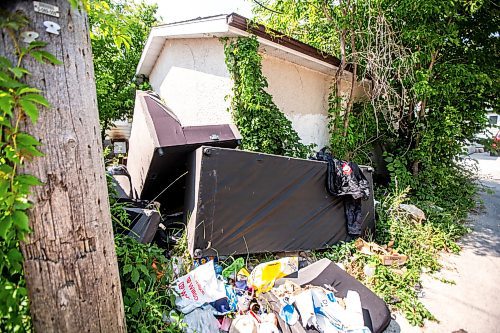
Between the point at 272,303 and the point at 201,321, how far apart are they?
65 cm

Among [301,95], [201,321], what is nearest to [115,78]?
[301,95]

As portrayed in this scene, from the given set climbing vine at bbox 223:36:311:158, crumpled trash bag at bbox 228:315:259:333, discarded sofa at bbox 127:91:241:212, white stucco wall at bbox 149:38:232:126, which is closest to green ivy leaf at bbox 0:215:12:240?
crumpled trash bag at bbox 228:315:259:333

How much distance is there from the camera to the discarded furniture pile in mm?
2434

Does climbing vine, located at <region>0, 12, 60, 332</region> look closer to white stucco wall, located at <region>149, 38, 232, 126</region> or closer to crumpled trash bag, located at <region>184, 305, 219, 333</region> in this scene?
crumpled trash bag, located at <region>184, 305, 219, 333</region>

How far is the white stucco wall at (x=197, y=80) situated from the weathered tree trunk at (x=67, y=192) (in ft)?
12.8

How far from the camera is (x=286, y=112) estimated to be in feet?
18.9

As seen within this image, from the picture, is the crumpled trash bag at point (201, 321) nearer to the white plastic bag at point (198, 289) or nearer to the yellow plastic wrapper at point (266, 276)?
the white plastic bag at point (198, 289)

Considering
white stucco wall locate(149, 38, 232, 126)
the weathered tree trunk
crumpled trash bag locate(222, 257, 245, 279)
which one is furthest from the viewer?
white stucco wall locate(149, 38, 232, 126)

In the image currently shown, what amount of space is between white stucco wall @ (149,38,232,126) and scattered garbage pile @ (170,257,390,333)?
10.2ft

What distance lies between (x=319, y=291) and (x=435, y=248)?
308 cm

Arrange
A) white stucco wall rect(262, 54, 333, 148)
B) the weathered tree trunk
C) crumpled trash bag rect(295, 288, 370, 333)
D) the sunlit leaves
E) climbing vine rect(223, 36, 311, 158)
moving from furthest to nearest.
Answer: the sunlit leaves
white stucco wall rect(262, 54, 333, 148)
climbing vine rect(223, 36, 311, 158)
crumpled trash bag rect(295, 288, 370, 333)
the weathered tree trunk

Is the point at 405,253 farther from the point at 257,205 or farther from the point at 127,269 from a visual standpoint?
the point at 127,269

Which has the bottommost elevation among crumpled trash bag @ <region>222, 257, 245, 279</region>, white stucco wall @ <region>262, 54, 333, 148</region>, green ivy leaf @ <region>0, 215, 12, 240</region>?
crumpled trash bag @ <region>222, 257, 245, 279</region>

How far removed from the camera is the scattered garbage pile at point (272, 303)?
2.28 m
